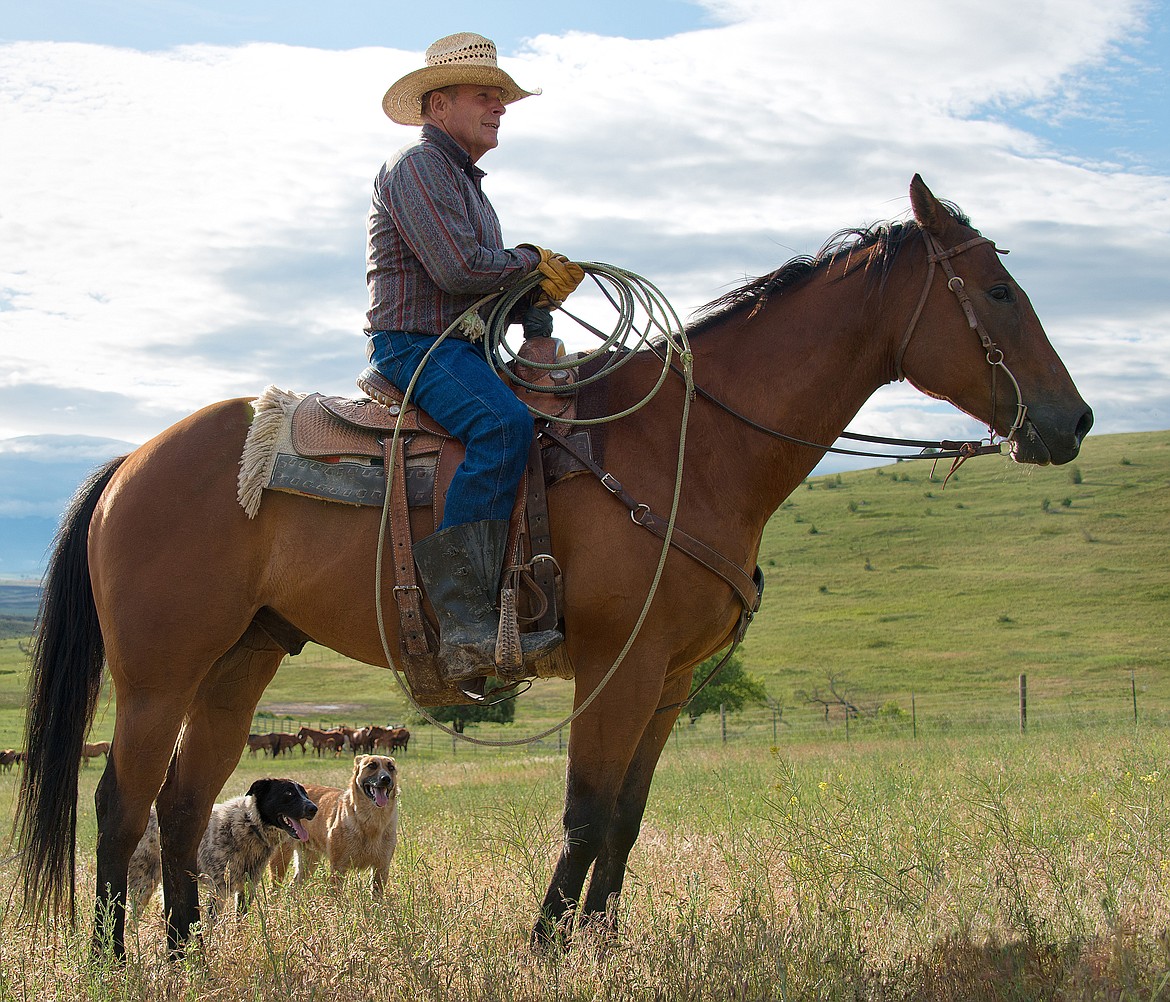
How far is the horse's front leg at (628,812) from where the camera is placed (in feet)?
15.0

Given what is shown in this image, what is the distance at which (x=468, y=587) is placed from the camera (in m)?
4.42

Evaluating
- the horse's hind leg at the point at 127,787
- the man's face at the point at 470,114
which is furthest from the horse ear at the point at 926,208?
the horse's hind leg at the point at 127,787

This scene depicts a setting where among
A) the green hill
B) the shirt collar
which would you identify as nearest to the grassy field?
the shirt collar

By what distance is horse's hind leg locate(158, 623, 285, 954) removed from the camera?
17.6 feet

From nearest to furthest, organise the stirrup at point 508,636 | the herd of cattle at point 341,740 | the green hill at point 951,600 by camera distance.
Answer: the stirrup at point 508,636 < the herd of cattle at point 341,740 < the green hill at point 951,600

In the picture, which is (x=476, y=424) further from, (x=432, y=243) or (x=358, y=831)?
(x=358, y=831)

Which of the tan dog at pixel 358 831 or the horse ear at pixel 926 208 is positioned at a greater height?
the horse ear at pixel 926 208

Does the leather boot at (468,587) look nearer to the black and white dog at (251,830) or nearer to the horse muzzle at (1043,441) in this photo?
the horse muzzle at (1043,441)

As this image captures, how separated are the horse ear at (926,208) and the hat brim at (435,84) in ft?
6.09

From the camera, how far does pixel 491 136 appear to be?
16.4 feet

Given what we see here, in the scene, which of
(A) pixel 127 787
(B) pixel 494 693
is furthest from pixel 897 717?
(A) pixel 127 787

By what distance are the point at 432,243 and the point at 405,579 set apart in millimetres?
1505

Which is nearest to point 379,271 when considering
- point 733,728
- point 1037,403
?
point 1037,403

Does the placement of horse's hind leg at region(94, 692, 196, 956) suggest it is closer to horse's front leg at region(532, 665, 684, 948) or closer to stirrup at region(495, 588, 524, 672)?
stirrup at region(495, 588, 524, 672)
